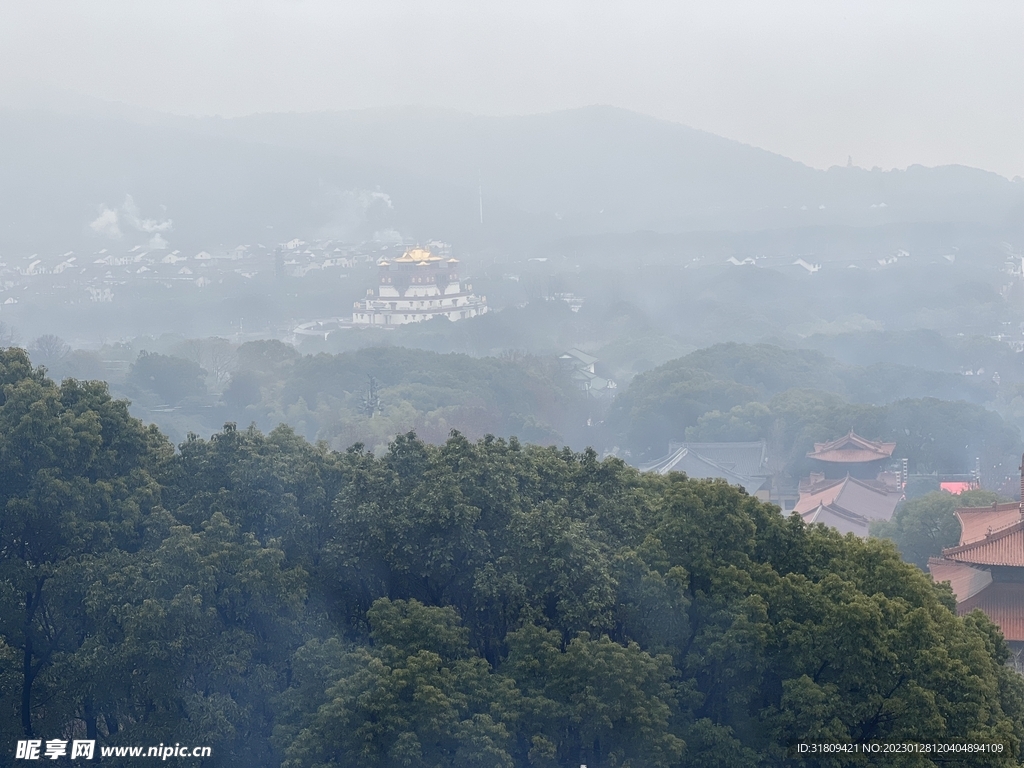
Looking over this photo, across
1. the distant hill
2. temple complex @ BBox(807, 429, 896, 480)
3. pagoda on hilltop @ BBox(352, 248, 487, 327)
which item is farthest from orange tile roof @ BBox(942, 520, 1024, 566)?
the distant hill

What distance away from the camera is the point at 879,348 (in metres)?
59.0

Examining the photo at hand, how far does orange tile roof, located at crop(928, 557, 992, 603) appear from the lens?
54.4 ft

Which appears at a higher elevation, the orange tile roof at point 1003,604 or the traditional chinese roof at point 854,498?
the orange tile roof at point 1003,604

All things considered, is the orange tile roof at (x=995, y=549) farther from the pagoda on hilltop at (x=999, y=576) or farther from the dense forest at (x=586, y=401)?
the dense forest at (x=586, y=401)

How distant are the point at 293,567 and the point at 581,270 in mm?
89181

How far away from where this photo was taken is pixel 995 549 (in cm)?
1600

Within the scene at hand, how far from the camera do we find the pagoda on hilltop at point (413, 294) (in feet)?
244

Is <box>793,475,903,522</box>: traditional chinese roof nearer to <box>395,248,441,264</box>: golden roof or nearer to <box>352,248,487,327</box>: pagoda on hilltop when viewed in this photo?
<box>352,248,487,327</box>: pagoda on hilltop

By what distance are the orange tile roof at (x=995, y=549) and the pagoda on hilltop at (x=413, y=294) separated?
58.1m

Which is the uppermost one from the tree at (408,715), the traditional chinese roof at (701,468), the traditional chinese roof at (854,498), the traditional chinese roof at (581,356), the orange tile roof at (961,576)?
the tree at (408,715)

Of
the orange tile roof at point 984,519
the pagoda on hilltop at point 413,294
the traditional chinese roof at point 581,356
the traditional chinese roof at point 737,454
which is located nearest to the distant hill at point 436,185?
the pagoda on hilltop at point 413,294

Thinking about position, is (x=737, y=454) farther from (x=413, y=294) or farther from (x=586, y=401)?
(x=413, y=294)

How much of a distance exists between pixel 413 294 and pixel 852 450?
148ft

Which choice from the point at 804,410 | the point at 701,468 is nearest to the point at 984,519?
A: the point at 701,468
